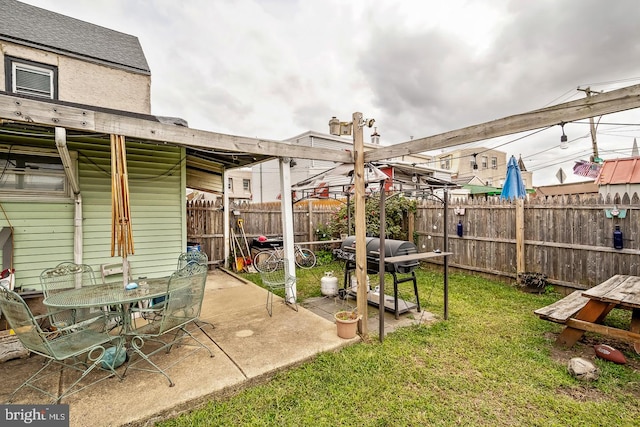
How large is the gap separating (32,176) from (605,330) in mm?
7342

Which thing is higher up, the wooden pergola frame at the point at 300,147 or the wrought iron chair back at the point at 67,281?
the wooden pergola frame at the point at 300,147

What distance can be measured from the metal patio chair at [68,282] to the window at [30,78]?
477cm

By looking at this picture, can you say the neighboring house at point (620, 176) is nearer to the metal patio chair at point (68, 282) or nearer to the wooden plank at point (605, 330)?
the wooden plank at point (605, 330)

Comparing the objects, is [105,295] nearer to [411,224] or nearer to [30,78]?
[30,78]

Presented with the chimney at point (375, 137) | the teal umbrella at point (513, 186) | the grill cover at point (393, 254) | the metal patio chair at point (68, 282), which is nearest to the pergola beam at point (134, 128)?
the grill cover at point (393, 254)

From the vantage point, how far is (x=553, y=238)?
5641 mm

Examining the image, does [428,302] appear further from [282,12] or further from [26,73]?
[26,73]

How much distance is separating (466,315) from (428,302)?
0.72m

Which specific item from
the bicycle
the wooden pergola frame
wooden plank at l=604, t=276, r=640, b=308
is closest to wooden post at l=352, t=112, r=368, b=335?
the wooden pergola frame

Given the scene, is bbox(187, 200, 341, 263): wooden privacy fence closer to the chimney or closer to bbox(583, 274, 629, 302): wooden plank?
bbox(583, 274, 629, 302): wooden plank

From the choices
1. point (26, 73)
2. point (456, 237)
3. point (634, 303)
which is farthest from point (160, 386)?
point (26, 73)

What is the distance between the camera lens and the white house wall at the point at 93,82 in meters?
6.23

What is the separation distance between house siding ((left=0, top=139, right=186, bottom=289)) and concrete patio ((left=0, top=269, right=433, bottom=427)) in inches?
51.0

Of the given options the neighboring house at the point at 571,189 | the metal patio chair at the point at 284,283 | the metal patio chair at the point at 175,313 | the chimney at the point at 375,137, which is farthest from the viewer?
the chimney at the point at 375,137
